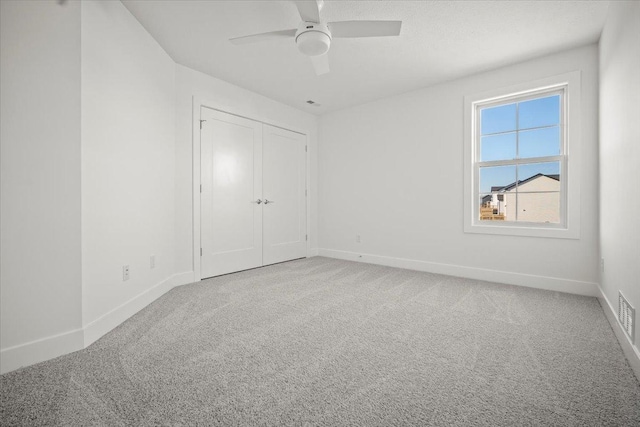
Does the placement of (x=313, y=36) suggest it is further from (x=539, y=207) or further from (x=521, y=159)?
(x=539, y=207)

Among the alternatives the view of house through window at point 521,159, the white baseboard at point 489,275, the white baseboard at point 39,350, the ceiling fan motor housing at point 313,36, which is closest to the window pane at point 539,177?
the view of house through window at point 521,159

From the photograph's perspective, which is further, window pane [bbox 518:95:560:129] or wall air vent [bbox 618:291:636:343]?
window pane [bbox 518:95:560:129]

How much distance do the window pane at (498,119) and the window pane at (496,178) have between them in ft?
1.55

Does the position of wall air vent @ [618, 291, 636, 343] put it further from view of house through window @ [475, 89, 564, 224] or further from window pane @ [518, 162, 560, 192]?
window pane @ [518, 162, 560, 192]

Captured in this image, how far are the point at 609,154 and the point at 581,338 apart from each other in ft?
4.86

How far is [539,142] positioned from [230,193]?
12.4 ft

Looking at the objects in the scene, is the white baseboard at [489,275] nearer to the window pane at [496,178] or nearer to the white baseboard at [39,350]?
the window pane at [496,178]

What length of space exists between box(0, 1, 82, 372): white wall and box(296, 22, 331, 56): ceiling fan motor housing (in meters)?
1.46

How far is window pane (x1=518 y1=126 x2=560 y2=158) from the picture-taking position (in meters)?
3.02

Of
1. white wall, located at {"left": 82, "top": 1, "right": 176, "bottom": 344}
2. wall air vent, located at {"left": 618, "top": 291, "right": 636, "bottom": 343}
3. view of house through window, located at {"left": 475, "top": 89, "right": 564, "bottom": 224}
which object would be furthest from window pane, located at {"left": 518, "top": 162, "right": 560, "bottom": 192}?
white wall, located at {"left": 82, "top": 1, "right": 176, "bottom": 344}

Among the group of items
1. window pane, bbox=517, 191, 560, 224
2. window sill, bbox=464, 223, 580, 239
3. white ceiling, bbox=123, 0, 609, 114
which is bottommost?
window sill, bbox=464, 223, 580, 239

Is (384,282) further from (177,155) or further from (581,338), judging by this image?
(177,155)

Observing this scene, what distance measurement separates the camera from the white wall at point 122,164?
1866mm

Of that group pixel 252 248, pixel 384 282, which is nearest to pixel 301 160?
pixel 252 248
